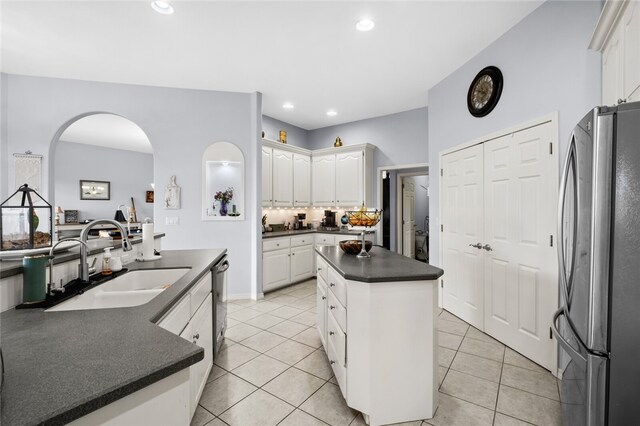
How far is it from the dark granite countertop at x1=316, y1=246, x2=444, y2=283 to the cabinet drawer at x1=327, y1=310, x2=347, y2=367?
16.9 inches

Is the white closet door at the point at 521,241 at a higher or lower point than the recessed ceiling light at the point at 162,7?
lower

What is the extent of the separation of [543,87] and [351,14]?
5.80 ft

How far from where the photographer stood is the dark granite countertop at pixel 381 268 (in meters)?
1.73

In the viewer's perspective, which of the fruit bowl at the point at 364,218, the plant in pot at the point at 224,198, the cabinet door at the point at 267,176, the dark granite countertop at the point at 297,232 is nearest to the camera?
the fruit bowl at the point at 364,218

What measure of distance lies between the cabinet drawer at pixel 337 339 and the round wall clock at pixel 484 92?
2630mm

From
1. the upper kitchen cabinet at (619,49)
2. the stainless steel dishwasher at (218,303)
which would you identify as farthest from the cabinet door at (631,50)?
the stainless steel dishwasher at (218,303)

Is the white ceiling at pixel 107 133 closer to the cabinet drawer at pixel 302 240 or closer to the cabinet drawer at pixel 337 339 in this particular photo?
the cabinet drawer at pixel 302 240

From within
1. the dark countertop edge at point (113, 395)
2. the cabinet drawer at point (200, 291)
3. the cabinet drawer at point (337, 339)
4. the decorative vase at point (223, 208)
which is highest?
the decorative vase at point (223, 208)

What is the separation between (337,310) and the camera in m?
2.08

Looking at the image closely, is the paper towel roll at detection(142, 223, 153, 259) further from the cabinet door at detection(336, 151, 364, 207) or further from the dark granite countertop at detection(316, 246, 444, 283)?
the cabinet door at detection(336, 151, 364, 207)

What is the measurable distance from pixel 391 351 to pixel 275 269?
3.06 metres

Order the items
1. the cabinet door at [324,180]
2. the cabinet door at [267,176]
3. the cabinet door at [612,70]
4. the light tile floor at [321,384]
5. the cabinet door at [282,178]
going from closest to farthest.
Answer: the cabinet door at [612,70]
the light tile floor at [321,384]
the cabinet door at [267,176]
the cabinet door at [282,178]
the cabinet door at [324,180]

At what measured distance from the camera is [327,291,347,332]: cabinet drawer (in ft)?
6.23

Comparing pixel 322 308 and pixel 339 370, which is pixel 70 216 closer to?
pixel 322 308
